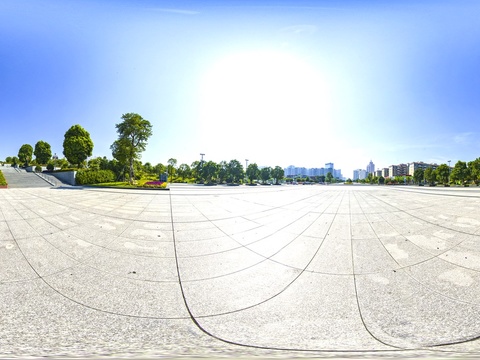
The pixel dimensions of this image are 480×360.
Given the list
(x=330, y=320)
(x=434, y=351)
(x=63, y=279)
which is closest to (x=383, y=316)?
(x=434, y=351)

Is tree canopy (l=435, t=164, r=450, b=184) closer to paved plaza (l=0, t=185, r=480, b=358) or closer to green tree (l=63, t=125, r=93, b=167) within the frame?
paved plaza (l=0, t=185, r=480, b=358)

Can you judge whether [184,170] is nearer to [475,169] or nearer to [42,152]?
[42,152]

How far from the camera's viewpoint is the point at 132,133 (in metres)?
21.5

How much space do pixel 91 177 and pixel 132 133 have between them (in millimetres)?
8180

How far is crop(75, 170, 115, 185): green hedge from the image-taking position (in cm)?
2331

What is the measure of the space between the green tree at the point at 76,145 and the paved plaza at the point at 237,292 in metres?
31.6

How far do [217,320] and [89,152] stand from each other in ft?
128

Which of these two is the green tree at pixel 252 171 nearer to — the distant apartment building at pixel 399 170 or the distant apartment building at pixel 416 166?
the distant apartment building at pixel 416 166

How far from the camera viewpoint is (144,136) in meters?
21.8

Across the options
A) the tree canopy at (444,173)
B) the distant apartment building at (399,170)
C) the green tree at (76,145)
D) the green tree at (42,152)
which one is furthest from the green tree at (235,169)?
the distant apartment building at (399,170)

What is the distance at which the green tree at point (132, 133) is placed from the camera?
21156 millimetres

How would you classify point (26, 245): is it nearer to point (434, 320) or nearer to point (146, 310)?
point (146, 310)

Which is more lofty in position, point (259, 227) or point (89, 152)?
point (89, 152)

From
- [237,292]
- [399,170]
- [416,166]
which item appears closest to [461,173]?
[237,292]
